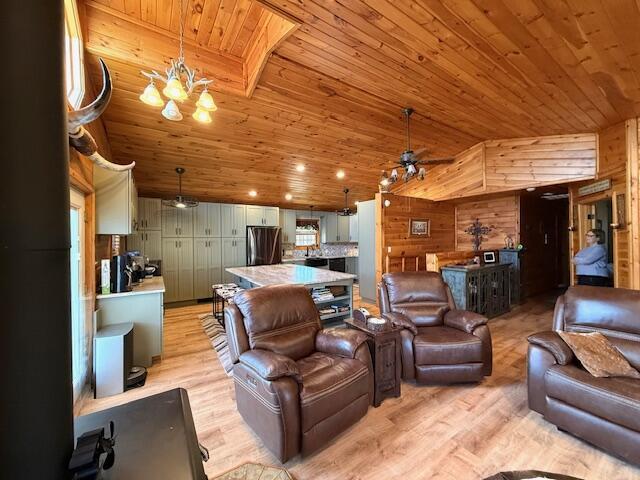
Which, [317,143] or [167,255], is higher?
[317,143]

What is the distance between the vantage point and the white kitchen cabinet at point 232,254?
6.31m

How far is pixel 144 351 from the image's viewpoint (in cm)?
297

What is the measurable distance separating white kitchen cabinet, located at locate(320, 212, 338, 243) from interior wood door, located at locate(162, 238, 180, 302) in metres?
4.22

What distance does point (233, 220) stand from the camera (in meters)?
6.44

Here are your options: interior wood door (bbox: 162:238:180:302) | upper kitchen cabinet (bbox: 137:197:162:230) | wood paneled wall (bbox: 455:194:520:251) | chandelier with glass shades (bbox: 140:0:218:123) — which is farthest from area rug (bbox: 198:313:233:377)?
wood paneled wall (bbox: 455:194:520:251)

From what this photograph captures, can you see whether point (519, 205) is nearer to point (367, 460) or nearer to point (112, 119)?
point (367, 460)

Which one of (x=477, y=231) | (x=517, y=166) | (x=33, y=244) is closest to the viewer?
(x=33, y=244)

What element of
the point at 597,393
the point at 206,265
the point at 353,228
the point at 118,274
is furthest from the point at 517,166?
the point at 206,265

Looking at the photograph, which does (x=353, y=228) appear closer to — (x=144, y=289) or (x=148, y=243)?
(x=148, y=243)

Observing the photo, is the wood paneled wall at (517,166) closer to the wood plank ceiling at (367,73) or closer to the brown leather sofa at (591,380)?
the wood plank ceiling at (367,73)

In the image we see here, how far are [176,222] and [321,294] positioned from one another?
3918 mm

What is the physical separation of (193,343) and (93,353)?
1266mm

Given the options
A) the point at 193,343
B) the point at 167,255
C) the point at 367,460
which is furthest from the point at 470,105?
the point at 167,255

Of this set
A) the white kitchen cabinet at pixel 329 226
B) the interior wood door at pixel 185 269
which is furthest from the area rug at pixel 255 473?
the white kitchen cabinet at pixel 329 226
